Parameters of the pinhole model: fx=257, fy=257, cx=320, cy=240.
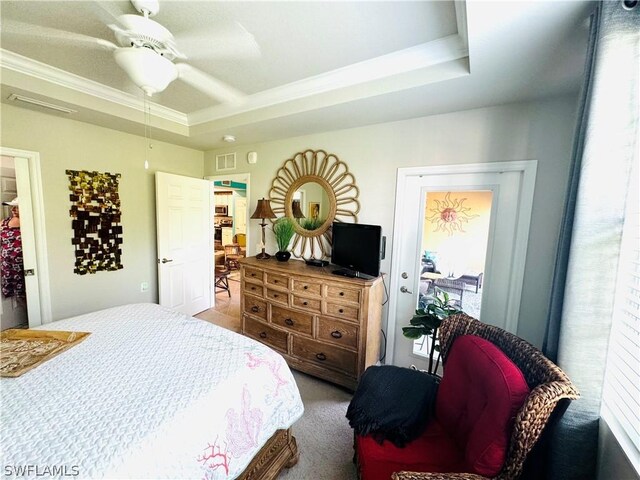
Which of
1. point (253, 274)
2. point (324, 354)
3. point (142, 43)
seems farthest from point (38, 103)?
point (324, 354)

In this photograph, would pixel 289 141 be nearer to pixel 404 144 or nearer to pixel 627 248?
pixel 404 144

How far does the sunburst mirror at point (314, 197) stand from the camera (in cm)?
264

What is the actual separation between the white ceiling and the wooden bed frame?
2.29 meters

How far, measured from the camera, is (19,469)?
75 cm

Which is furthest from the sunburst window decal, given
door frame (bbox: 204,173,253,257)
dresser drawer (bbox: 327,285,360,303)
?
door frame (bbox: 204,173,253,257)

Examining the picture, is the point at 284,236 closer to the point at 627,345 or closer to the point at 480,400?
the point at 480,400

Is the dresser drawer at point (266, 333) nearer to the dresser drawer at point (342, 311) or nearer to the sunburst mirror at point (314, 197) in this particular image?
the dresser drawer at point (342, 311)

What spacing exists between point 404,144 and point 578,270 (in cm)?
165

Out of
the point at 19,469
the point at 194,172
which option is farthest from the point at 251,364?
the point at 194,172

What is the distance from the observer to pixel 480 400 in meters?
1.13

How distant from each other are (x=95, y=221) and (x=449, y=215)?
367cm

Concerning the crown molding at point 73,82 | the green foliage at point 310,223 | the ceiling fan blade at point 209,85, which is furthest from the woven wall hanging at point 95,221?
the green foliage at point 310,223

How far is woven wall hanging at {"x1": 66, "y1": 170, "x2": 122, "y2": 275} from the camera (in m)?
2.74

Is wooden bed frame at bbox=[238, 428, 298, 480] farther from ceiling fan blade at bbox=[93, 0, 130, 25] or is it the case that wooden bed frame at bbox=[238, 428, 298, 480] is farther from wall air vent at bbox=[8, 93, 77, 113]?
wall air vent at bbox=[8, 93, 77, 113]
